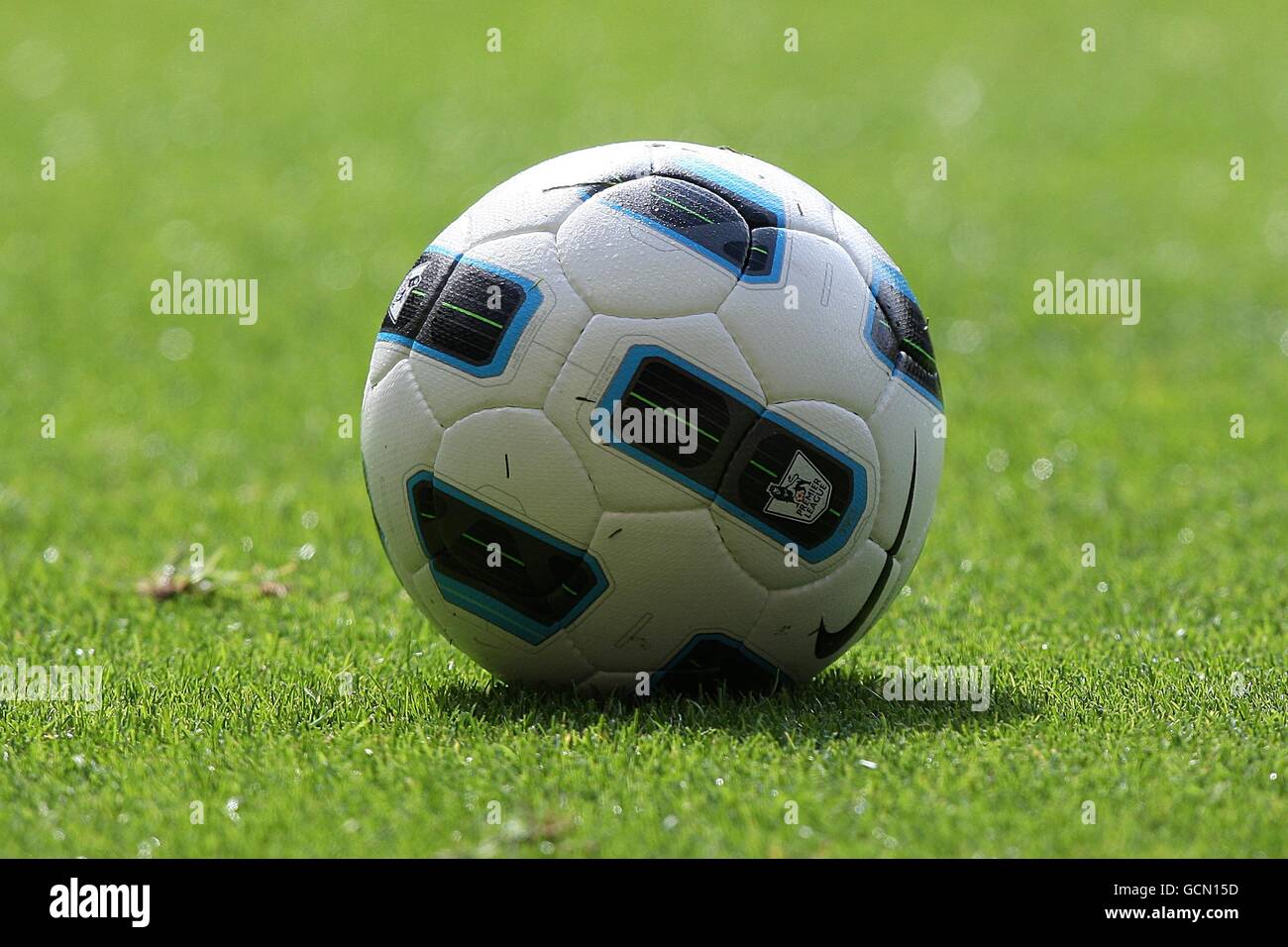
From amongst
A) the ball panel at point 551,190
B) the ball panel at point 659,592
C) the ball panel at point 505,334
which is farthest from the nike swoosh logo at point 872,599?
the ball panel at point 551,190

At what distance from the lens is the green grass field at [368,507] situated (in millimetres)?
4348

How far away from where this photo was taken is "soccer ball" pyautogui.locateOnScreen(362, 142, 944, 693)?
4.76 m

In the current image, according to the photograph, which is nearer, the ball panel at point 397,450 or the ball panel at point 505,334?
the ball panel at point 505,334

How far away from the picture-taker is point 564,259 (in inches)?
192

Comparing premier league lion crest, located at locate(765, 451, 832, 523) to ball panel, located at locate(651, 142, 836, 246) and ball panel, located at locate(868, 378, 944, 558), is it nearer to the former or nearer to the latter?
ball panel, located at locate(868, 378, 944, 558)

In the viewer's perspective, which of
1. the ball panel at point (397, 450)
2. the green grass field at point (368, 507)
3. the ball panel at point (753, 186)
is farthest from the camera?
the ball panel at point (753, 186)

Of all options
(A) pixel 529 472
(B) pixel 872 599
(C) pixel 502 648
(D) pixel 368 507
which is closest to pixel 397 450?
(A) pixel 529 472

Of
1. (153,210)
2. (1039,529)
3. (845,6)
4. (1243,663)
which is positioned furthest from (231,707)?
(845,6)

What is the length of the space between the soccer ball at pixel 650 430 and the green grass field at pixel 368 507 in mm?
297

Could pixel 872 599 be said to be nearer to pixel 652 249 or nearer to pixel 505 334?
pixel 652 249

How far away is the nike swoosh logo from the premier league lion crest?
1.23ft

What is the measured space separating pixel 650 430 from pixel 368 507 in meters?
4.05

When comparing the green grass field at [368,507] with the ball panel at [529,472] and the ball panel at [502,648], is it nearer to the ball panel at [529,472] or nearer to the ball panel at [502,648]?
the ball panel at [502,648]

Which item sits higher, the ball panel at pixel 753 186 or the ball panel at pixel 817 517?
the ball panel at pixel 753 186
